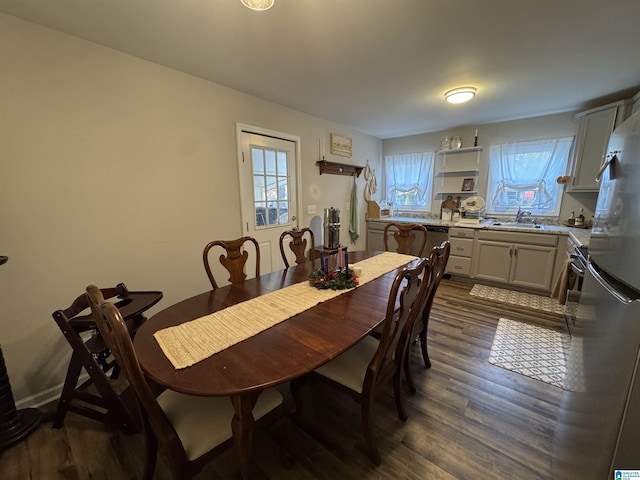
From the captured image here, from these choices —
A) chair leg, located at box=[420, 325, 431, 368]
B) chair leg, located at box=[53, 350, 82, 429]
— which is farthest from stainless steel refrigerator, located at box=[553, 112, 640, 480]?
chair leg, located at box=[53, 350, 82, 429]

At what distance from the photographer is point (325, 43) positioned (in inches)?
67.6

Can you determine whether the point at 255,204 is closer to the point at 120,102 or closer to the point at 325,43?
the point at 120,102

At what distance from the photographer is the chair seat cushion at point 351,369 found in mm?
1265

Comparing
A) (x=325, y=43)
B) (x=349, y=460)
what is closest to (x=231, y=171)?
(x=325, y=43)

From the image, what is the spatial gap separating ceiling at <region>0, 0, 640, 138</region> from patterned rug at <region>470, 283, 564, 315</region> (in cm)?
229

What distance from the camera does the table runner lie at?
39.0 inches

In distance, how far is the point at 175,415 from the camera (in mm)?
1027

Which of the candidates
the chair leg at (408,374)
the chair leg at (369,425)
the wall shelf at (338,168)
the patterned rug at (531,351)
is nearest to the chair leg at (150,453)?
the chair leg at (369,425)

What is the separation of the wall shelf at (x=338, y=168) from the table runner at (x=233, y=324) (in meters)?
2.22

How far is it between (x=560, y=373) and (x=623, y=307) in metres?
1.78

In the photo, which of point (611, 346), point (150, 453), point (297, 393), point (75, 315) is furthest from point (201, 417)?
point (611, 346)

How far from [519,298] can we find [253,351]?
138 inches

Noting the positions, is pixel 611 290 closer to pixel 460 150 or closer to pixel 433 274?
pixel 433 274

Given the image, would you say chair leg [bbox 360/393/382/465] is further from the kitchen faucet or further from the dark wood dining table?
the kitchen faucet
